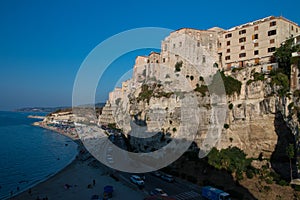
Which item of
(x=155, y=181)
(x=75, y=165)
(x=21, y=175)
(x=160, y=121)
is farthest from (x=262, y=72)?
(x=21, y=175)

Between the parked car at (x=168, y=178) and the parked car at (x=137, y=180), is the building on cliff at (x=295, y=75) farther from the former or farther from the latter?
the parked car at (x=137, y=180)

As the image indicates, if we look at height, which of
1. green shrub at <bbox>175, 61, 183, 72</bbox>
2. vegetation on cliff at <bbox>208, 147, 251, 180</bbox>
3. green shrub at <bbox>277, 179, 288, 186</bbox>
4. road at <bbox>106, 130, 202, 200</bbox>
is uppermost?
green shrub at <bbox>175, 61, 183, 72</bbox>

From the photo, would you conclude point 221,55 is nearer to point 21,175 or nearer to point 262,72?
point 262,72

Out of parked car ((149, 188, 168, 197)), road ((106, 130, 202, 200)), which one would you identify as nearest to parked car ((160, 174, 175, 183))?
road ((106, 130, 202, 200))

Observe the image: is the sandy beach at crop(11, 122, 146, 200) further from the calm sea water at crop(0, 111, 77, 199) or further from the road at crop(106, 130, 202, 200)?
the calm sea water at crop(0, 111, 77, 199)

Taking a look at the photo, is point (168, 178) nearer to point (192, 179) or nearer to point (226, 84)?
point (192, 179)

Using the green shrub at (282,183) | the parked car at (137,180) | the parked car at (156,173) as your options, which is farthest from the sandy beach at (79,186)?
the green shrub at (282,183)

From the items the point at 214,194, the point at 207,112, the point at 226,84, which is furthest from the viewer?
the point at 207,112

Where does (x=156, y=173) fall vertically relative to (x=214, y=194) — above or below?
below

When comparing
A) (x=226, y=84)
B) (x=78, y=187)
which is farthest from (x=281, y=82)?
(x=78, y=187)

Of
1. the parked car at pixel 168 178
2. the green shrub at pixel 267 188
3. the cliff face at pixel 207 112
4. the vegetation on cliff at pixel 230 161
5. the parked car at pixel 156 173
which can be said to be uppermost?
the cliff face at pixel 207 112
